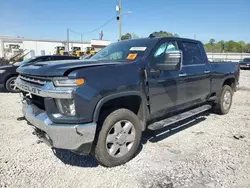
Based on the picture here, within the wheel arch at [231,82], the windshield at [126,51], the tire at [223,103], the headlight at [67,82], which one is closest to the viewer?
the headlight at [67,82]

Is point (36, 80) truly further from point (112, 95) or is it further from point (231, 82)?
point (231, 82)

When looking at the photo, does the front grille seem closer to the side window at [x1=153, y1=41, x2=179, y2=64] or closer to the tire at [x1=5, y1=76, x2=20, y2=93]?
the side window at [x1=153, y1=41, x2=179, y2=64]

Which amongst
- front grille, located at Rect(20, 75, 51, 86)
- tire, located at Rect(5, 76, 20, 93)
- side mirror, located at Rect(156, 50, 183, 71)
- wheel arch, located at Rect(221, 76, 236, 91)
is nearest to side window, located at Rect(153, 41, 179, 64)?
side mirror, located at Rect(156, 50, 183, 71)

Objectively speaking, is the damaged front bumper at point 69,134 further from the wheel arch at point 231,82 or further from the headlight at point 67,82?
the wheel arch at point 231,82

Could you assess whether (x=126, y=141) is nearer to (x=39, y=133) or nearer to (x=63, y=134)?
(x=63, y=134)

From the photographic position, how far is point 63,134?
253 centimetres

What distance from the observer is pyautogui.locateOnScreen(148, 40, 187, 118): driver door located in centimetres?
335

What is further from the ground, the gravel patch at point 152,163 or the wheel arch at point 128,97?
the wheel arch at point 128,97

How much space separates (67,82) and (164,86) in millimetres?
1705

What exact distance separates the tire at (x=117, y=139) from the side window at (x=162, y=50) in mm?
1038

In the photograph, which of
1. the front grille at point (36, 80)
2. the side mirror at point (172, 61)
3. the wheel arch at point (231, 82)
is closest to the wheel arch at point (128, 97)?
the side mirror at point (172, 61)

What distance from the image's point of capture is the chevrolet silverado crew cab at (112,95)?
254 cm

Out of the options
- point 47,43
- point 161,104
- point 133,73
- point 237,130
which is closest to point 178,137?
point 161,104

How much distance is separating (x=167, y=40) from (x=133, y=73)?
1.27m
